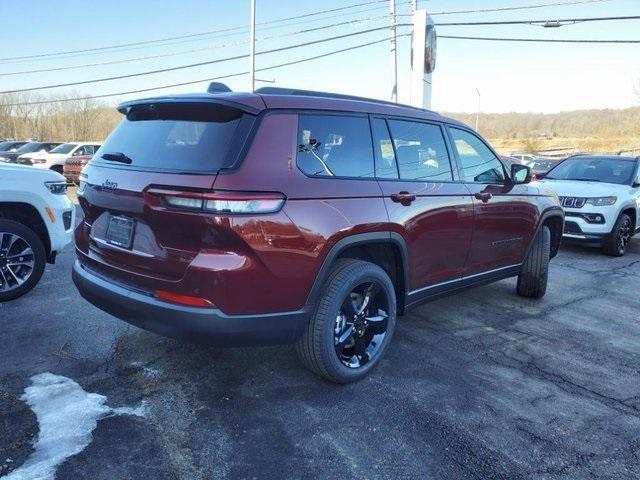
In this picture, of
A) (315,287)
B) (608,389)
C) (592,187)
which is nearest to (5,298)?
(315,287)

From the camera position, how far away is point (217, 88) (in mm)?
3455

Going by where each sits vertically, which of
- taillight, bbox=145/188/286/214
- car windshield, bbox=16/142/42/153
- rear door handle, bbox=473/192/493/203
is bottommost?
taillight, bbox=145/188/286/214

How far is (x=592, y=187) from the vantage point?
8.59 metres

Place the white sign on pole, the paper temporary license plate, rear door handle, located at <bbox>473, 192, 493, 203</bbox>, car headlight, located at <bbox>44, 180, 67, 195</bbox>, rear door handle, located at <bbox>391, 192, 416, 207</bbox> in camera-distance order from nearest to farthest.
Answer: the paper temporary license plate, rear door handle, located at <bbox>391, 192, 416, 207</bbox>, rear door handle, located at <bbox>473, 192, 493, 203</bbox>, car headlight, located at <bbox>44, 180, 67, 195</bbox>, the white sign on pole

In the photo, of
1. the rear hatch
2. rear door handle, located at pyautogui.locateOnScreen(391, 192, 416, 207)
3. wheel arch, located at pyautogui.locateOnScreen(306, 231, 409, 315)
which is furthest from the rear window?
rear door handle, located at pyautogui.locateOnScreen(391, 192, 416, 207)

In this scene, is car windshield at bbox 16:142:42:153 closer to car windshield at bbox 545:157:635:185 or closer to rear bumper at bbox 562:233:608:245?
car windshield at bbox 545:157:635:185

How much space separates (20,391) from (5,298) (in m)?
2.04

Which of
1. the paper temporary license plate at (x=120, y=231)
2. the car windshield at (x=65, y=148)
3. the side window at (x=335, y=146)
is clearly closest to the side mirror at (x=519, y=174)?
the side window at (x=335, y=146)

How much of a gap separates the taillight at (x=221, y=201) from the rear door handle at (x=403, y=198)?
980 millimetres

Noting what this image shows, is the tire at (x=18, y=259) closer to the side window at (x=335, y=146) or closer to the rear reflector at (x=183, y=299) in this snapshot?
the rear reflector at (x=183, y=299)

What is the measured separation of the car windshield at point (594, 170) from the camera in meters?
9.06

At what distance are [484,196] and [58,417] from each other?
3.51 m

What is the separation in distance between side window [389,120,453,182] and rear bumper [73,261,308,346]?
1.42m

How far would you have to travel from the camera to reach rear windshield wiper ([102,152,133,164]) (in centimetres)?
319
